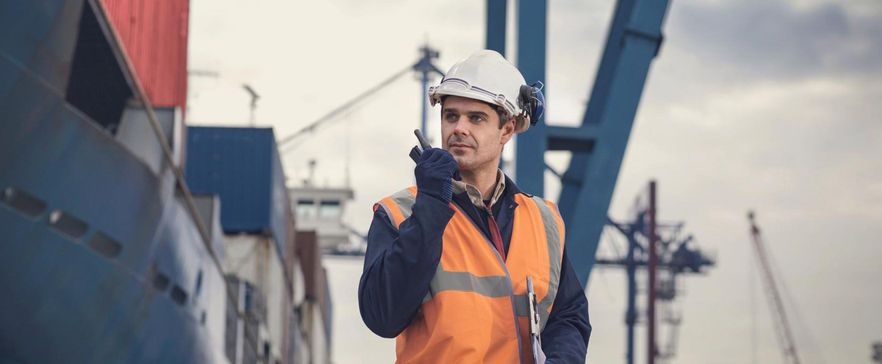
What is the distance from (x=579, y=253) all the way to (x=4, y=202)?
4928 millimetres

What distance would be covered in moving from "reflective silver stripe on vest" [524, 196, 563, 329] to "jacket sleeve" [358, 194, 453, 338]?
1.37 ft

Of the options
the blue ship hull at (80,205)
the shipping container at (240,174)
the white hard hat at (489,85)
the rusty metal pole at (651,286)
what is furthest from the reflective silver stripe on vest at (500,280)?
the rusty metal pole at (651,286)

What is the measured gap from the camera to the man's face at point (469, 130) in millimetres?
3727

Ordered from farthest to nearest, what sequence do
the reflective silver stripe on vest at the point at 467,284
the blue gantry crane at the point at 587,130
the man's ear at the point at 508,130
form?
the blue gantry crane at the point at 587,130 < the man's ear at the point at 508,130 < the reflective silver stripe on vest at the point at 467,284

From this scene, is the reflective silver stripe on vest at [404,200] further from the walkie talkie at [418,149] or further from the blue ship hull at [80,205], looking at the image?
the blue ship hull at [80,205]

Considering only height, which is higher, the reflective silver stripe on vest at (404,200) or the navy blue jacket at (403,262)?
the reflective silver stripe on vest at (404,200)

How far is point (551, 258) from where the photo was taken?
3.86 meters

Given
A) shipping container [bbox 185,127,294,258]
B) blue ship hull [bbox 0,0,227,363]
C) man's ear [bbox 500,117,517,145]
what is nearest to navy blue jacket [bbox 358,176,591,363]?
man's ear [bbox 500,117,517,145]

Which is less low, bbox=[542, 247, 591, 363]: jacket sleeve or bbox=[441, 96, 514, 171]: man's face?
bbox=[441, 96, 514, 171]: man's face

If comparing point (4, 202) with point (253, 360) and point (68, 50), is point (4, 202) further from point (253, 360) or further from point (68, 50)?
point (253, 360)

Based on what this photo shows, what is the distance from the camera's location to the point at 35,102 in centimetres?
1195

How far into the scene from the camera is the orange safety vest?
3.53 metres

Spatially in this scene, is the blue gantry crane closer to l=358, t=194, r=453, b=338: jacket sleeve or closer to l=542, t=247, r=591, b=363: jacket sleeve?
l=542, t=247, r=591, b=363: jacket sleeve

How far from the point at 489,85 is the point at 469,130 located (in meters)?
0.13
